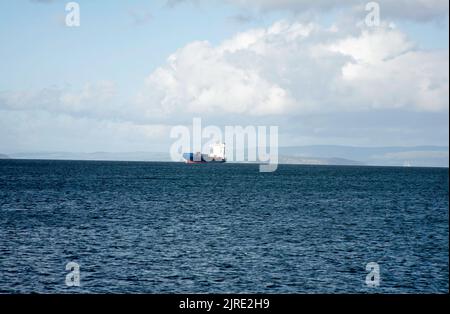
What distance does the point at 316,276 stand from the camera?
1356 inches

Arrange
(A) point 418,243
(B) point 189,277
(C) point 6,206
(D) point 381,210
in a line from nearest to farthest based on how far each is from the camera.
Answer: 1. (B) point 189,277
2. (A) point 418,243
3. (C) point 6,206
4. (D) point 381,210

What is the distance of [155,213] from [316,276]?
37835mm

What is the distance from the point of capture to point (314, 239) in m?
49.4

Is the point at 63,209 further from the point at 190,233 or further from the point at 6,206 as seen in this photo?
the point at 190,233

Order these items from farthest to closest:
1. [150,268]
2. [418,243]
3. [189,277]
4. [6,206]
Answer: [6,206], [418,243], [150,268], [189,277]

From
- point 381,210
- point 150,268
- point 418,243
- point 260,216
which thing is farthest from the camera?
point 381,210

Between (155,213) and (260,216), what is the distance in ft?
43.5

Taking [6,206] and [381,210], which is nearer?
[6,206]
